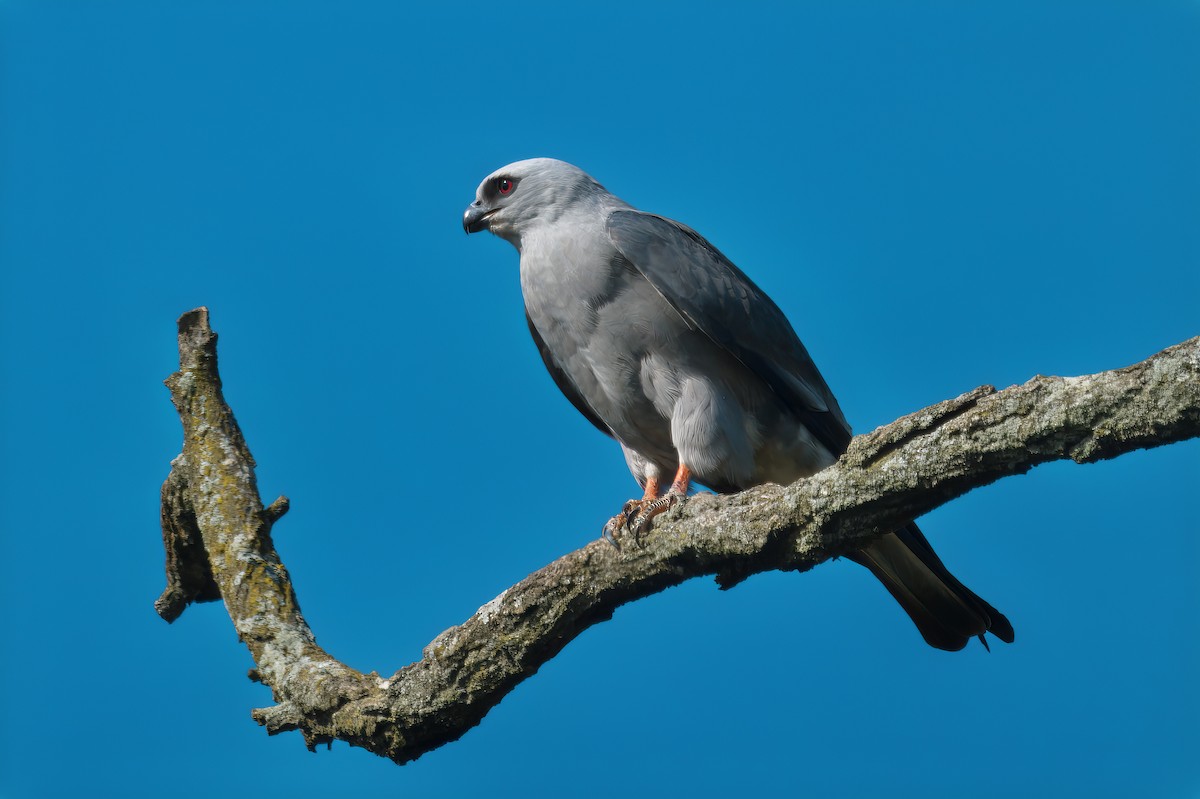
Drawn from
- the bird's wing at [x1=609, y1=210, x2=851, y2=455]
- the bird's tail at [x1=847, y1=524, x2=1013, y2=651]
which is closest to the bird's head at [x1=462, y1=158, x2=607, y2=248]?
the bird's wing at [x1=609, y1=210, x2=851, y2=455]

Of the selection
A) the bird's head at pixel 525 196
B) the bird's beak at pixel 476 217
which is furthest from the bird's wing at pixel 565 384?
the bird's beak at pixel 476 217

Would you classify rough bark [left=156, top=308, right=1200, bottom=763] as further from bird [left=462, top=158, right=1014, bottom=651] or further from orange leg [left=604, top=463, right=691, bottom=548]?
bird [left=462, top=158, right=1014, bottom=651]

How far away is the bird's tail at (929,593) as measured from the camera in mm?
4934

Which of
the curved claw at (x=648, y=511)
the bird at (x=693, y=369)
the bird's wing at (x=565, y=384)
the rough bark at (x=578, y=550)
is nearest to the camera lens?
the rough bark at (x=578, y=550)

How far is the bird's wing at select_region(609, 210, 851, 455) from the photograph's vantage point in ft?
17.5

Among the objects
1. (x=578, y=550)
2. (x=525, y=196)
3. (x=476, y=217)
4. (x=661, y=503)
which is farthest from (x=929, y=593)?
(x=476, y=217)

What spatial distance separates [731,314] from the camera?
212 inches

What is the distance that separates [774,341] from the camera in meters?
5.49

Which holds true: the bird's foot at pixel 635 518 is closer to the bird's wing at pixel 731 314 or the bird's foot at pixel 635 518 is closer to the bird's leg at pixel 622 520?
the bird's leg at pixel 622 520

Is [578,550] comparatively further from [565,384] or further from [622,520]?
[565,384]

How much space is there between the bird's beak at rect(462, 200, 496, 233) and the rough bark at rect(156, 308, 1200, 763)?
69.5 inches

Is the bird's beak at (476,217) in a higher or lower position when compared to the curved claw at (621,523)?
higher

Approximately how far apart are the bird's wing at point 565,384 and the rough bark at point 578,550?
1.82 m

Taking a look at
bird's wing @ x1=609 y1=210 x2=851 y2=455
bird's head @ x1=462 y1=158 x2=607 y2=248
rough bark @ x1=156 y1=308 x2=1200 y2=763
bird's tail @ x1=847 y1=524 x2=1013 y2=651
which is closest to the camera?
rough bark @ x1=156 y1=308 x2=1200 y2=763
